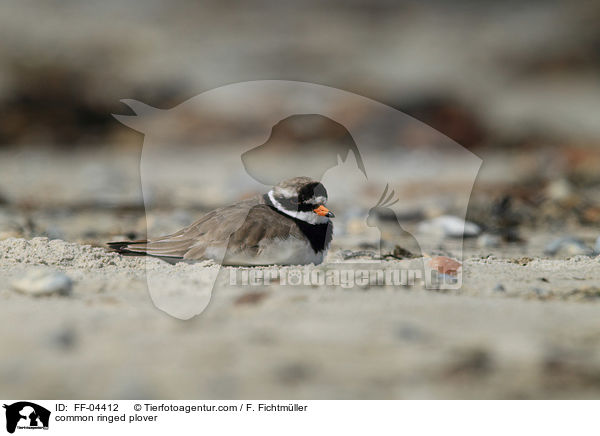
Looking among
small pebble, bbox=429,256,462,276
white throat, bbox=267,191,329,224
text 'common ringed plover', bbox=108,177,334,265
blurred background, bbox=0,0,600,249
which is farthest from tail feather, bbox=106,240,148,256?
blurred background, bbox=0,0,600,249

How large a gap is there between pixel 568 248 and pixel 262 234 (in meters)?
2.16

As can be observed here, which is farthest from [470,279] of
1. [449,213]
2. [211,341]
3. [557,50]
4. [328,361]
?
[557,50]

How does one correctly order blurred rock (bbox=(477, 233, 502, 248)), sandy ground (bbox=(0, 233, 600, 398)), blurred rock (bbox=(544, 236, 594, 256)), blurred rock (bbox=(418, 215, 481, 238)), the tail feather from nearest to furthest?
sandy ground (bbox=(0, 233, 600, 398)) < the tail feather < blurred rock (bbox=(544, 236, 594, 256)) < blurred rock (bbox=(477, 233, 502, 248)) < blurred rock (bbox=(418, 215, 481, 238))

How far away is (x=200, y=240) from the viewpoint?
3137mm

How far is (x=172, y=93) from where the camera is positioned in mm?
10055

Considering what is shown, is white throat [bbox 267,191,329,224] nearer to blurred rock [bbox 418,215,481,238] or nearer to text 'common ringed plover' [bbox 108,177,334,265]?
text 'common ringed plover' [bbox 108,177,334,265]

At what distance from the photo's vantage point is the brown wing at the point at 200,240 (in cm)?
308

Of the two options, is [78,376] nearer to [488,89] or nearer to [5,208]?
[5,208]

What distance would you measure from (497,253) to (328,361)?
94.7 inches

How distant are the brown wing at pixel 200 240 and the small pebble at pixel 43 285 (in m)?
0.75
